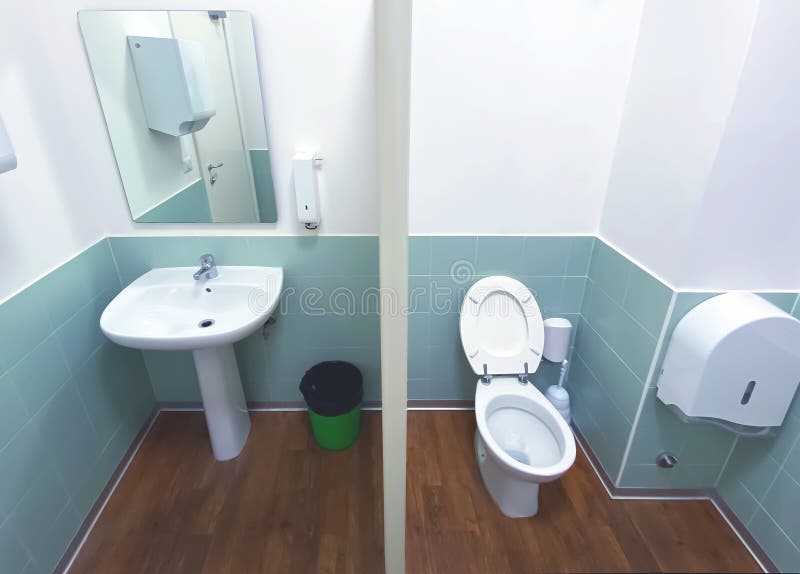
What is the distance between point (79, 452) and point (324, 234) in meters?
1.15

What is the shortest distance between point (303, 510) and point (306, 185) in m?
1.21

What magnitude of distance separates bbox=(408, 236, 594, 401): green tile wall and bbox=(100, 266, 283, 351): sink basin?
592 mm

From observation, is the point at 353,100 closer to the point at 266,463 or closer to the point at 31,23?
the point at 31,23

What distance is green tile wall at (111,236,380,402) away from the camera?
1.65m

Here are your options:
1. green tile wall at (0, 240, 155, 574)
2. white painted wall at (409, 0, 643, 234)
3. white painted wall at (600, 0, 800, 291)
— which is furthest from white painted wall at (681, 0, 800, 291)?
green tile wall at (0, 240, 155, 574)

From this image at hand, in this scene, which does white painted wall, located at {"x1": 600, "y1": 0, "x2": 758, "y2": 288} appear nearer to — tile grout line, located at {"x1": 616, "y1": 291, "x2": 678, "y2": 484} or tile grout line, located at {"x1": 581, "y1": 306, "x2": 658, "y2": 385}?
tile grout line, located at {"x1": 616, "y1": 291, "x2": 678, "y2": 484}

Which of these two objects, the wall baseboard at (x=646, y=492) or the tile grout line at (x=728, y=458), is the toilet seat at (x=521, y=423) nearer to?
the wall baseboard at (x=646, y=492)

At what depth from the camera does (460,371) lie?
6.40ft

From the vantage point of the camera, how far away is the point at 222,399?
1.69 meters

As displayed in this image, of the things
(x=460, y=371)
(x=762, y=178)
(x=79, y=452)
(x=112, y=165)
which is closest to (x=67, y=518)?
(x=79, y=452)

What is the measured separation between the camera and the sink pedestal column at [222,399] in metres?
1.61

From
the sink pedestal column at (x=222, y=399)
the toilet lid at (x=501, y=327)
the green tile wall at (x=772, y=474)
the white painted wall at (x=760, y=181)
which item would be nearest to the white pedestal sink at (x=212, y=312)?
the sink pedestal column at (x=222, y=399)

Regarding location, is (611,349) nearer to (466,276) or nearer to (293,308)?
(466,276)

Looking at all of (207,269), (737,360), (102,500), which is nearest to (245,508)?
(102,500)
